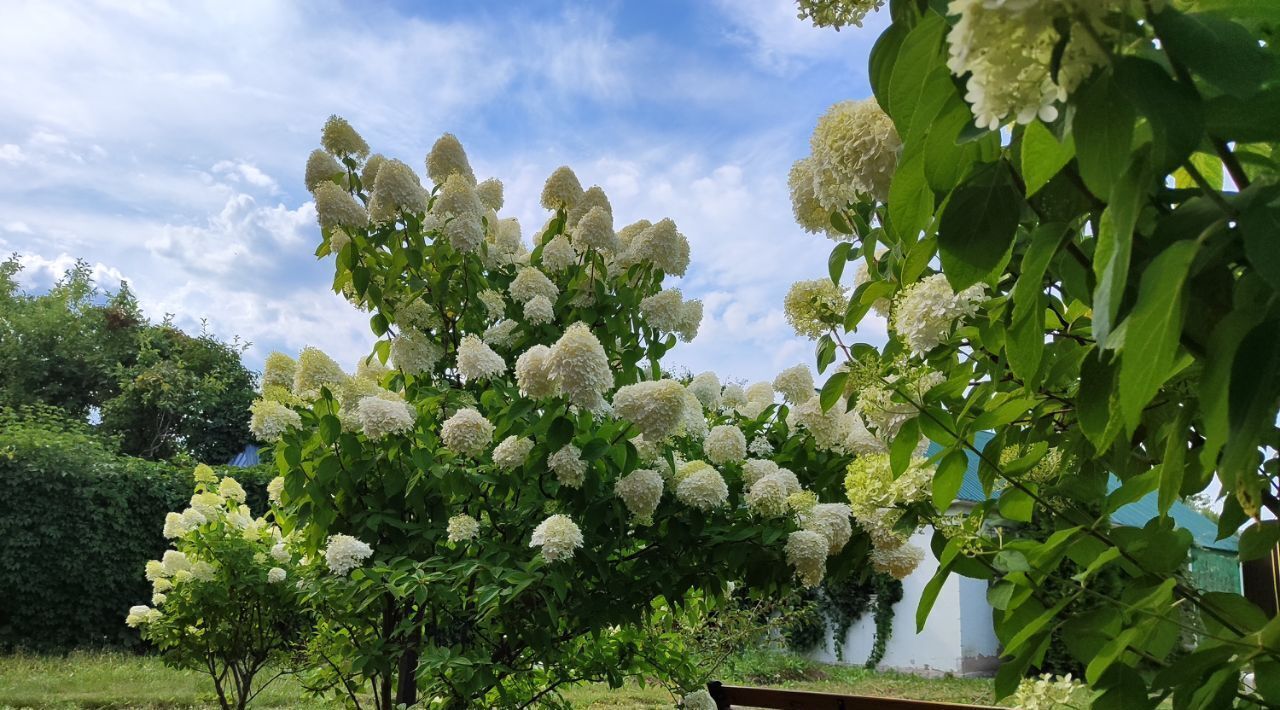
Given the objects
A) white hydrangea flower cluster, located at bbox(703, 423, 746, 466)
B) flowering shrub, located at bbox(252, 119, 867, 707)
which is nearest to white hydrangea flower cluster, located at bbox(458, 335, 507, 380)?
flowering shrub, located at bbox(252, 119, 867, 707)

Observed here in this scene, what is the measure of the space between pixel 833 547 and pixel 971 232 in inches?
A: 74.1

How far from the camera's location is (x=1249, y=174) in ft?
2.14


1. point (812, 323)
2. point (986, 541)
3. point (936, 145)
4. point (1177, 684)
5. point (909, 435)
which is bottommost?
point (1177, 684)

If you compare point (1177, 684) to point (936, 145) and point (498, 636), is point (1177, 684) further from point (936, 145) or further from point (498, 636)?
point (498, 636)

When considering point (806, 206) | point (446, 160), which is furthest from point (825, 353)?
point (446, 160)

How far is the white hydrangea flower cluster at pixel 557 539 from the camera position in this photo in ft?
6.77

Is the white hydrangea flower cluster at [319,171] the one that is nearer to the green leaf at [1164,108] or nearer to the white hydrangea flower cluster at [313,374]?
the white hydrangea flower cluster at [313,374]

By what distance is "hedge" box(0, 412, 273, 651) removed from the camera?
8.84 metres

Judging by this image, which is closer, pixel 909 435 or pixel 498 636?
pixel 909 435

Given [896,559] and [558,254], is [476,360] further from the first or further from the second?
[896,559]

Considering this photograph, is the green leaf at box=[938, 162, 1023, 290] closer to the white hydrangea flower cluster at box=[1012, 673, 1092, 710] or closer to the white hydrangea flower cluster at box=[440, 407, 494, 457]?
the white hydrangea flower cluster at box=[1012, 673, 1092, 710]

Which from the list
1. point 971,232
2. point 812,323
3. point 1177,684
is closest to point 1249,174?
point 971,232

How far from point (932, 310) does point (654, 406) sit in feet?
3.22

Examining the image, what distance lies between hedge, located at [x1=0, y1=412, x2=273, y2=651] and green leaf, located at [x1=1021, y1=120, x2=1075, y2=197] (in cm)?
1025
